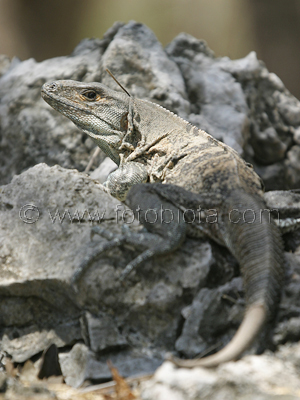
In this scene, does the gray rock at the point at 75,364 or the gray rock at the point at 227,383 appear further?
the gray rock at the point at 75,364

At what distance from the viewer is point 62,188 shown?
3.51 metres

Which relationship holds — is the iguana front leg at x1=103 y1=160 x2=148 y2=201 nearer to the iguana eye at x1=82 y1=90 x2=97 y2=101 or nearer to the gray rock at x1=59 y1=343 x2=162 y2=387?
the iguana eye at x1=82 y1=90 x2=97 y2=101

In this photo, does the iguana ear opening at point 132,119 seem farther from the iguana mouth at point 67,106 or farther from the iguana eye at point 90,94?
the iguana eye at point 90,94

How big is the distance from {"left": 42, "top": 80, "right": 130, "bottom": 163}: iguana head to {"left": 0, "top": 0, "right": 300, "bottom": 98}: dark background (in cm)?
235

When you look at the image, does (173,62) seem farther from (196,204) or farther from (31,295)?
(31,295)

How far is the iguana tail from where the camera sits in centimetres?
229

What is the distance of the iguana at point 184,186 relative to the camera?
2.58 metres

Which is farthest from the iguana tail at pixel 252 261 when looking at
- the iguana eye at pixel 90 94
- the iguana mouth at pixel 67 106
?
the iguana eye at pixel 90 94

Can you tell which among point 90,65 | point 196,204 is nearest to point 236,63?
point 90,65

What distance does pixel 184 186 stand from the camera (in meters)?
3.42

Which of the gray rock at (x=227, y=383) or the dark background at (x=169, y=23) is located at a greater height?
the dark background at (x=169, y=23)

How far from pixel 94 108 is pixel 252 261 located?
101 inches

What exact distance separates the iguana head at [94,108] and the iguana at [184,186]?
0.4 inches

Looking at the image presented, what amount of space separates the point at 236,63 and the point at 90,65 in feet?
8.03
